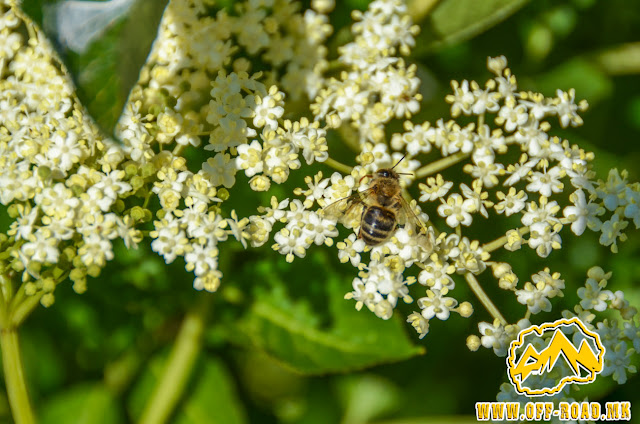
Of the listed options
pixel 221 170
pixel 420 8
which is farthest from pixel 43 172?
pixel 420 8

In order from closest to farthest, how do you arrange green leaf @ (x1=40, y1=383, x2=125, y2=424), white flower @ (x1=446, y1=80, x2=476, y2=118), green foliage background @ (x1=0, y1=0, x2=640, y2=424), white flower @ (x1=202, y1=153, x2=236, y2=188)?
white flower @ (x1=202, y1=153, x2=236, y2=188) → white flower @ (x1=446, y1=80, x2=476, y2=118) → green foliage background @ (x1=0, y1=0, x2=640, y2=424) → green leaf @ (x1=40, y1=383, x2=125, y2=424)

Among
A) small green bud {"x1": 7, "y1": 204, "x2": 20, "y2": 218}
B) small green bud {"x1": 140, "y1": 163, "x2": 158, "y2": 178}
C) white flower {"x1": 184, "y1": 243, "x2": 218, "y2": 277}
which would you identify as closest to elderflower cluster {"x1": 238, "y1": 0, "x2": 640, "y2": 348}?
white flower {"x1": 184, "y1": 243, "x2": 218, "y2": 277}

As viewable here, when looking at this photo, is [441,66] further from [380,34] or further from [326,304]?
[326,304]

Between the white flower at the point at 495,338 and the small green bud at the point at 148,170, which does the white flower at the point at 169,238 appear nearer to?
the small green bud at the point at 148,170

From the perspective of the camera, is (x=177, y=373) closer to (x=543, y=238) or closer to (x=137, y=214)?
(x=137, y=214)

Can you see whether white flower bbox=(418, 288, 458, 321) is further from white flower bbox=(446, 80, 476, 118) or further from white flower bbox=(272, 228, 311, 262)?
white flower bbox=(446, 80, 476, 118)
